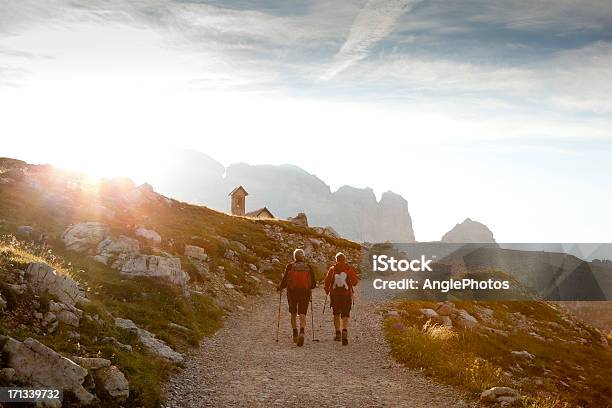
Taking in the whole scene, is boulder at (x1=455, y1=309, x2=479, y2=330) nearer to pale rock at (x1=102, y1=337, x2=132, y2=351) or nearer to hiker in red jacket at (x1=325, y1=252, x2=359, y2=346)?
hiker in red jacket at (x1=325, y1=252, x2=359, y2=346)

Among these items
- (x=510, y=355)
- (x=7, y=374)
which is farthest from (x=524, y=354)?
(x=7, y=374)

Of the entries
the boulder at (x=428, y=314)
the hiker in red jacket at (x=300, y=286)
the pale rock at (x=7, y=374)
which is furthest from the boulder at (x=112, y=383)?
the boulder at (x=428, y=314)

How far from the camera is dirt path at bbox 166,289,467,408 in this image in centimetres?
1203

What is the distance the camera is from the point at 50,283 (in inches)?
501

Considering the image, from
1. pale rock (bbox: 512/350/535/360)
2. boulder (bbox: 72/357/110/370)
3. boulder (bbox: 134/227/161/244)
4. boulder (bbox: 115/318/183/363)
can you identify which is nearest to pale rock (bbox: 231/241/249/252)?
boulder (bbox: 134/227/161/244)

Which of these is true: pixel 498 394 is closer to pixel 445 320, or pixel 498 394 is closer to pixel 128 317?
pixel 128 317

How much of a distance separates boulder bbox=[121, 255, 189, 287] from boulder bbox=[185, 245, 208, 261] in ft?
30.8

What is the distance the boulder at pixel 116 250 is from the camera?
20656mm

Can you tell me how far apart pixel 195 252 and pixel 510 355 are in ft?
70.5

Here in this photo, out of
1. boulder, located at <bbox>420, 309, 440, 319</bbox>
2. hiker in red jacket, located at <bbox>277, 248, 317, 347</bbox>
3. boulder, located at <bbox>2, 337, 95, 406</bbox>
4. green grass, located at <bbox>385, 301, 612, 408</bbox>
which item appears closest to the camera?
boulder, located at <bbox>2, 337, 95, 406</bbox>

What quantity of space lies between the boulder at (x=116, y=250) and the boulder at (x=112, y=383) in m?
10.5

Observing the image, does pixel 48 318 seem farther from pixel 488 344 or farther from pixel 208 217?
pixel 208 217

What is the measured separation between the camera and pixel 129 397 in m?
10.6

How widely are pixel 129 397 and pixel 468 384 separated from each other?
29.7 feet
